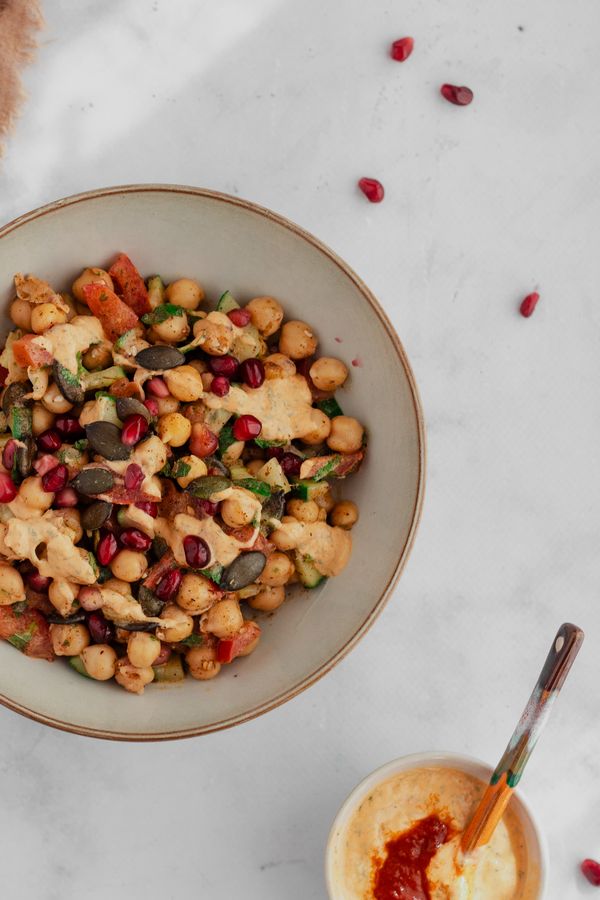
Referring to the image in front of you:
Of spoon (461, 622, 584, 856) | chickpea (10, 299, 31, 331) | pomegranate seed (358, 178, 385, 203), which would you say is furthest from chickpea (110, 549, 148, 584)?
pomegranate seed (358, 178, 385, 203)

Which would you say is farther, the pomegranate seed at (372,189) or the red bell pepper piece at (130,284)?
the pomegranate seed at (372,189)

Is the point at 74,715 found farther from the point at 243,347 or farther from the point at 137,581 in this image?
the point at 243,347

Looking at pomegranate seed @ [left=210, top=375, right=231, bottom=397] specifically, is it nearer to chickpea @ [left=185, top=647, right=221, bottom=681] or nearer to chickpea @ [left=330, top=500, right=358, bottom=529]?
chickpea @ [left=330, top=500, right=358, bottom=529]

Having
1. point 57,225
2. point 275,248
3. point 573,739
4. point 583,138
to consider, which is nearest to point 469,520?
point 573,739

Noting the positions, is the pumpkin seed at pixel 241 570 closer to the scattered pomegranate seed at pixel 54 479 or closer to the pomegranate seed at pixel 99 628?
the pomegranate seed at pixel 99 628

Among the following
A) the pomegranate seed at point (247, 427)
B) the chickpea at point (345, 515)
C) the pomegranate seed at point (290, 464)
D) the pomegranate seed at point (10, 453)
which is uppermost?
the pomegranate seed at point (247, 427)

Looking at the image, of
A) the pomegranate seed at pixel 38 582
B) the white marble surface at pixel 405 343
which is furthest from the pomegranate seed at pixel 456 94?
the pomegranate seed at pixel 38 582
